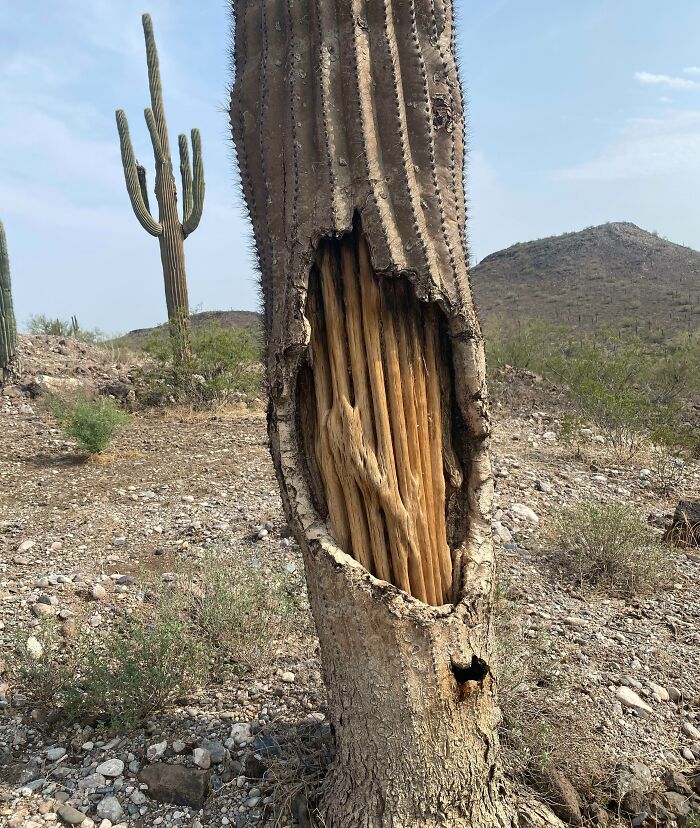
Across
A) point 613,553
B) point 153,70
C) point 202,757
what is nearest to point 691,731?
point 613,553

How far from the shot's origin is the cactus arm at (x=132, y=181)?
41.1 ft

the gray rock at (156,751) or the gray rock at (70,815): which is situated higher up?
the gray rock at (156,751)

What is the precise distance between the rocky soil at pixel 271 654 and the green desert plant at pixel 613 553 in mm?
131

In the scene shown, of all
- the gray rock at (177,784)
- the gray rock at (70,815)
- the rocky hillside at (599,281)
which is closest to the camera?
the gray rock at (70,815)

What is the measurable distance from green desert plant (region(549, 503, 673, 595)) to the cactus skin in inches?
394

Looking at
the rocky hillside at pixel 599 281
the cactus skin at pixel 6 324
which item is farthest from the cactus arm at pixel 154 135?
the rocky hillside at pixel 599 281

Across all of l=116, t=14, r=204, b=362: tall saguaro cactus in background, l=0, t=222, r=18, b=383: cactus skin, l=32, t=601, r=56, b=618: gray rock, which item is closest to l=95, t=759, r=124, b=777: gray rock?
l=32, t=601, r=56, b=618: gray rock

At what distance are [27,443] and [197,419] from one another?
2.45 meters

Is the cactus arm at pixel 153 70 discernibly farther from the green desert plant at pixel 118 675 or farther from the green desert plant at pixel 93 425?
the green desert plant at pixel 118 675

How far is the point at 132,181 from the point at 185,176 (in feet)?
3.45

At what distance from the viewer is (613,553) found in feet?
15.8

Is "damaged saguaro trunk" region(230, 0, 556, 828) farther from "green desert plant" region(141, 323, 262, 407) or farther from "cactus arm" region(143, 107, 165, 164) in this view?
"cactus arm" region(143, 107, 165, 164)

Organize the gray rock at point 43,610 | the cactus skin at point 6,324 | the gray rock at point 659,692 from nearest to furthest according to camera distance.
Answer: the gray rock at point 659,692 < the gray rock at point 43,610 < the cactus skin at point 6,324

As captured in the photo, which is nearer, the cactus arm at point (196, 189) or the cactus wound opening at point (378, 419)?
the cactus wound opening at point (378, 419)
